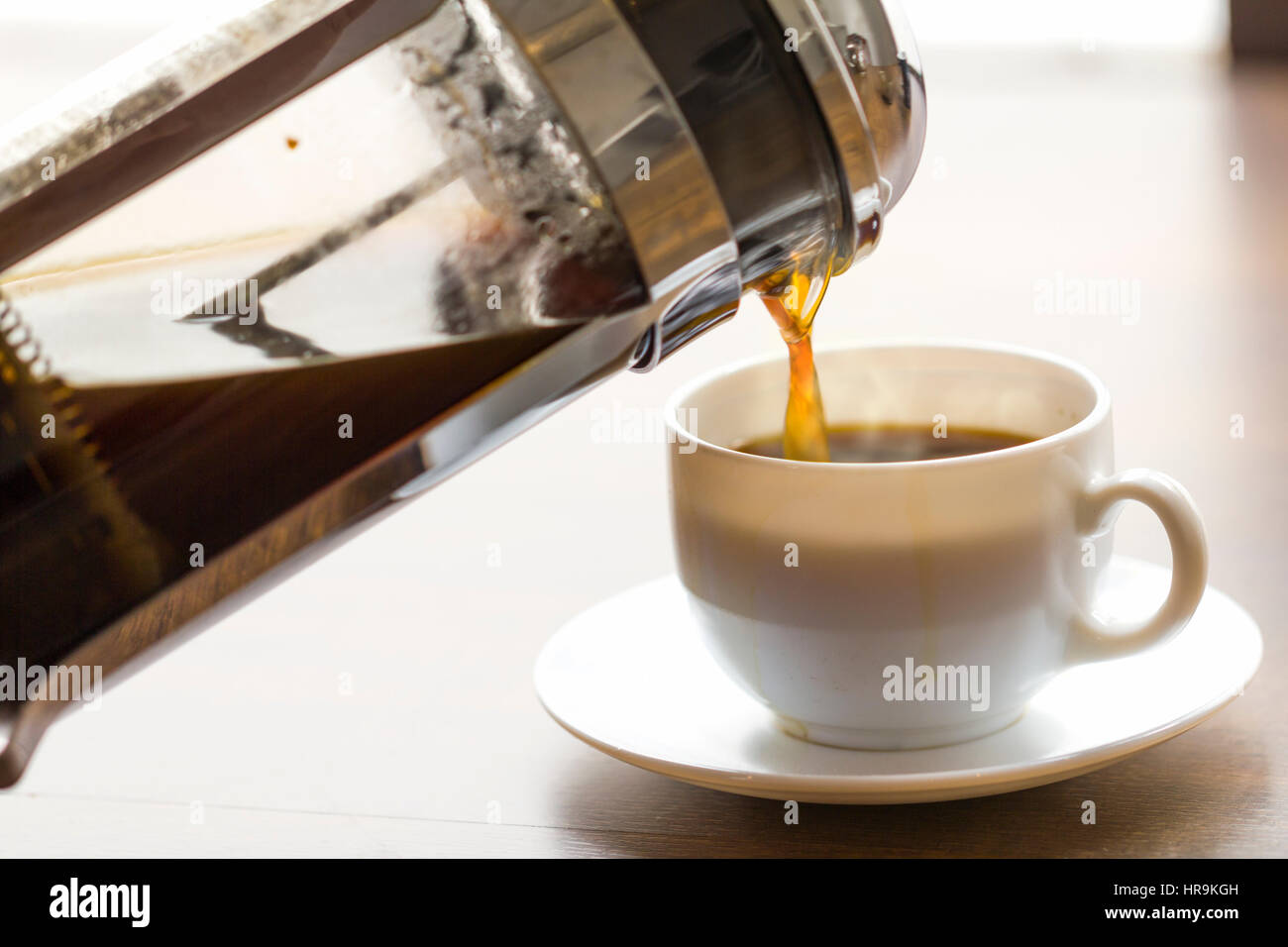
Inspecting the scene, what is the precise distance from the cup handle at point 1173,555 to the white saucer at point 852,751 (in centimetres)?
3

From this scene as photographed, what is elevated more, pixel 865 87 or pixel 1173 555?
pixel 865 87

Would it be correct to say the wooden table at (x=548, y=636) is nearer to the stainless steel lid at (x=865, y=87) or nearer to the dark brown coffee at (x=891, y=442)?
the dark brown coffee at (x=891, y=442)

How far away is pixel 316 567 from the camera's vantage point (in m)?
0.76

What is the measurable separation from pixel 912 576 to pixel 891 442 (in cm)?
17

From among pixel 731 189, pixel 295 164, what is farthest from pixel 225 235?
pixel 731 189

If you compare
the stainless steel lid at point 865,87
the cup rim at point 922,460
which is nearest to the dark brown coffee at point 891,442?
the cup rim at point 922,460

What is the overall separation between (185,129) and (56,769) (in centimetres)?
28

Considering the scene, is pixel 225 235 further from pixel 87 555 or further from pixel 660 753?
pixel 660 753

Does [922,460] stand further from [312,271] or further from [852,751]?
[312,271]

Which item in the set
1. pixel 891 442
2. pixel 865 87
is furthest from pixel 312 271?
pixel 891 442

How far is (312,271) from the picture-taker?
0.47 m

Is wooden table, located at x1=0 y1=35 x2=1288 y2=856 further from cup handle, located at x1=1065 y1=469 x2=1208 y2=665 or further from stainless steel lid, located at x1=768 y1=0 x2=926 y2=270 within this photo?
stainless steel lid, located at x1=768 y1=0 x2=926 y2=270

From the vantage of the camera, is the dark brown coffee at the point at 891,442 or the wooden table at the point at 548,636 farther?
the dark brown coffee at the point at 891,442

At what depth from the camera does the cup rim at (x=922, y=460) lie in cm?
53
